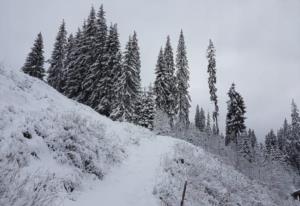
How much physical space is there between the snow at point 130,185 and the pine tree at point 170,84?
106ft

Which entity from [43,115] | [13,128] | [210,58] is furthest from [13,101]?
[210,58]

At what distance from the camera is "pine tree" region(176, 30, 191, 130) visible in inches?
1918

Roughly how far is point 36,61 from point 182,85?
1002 inches

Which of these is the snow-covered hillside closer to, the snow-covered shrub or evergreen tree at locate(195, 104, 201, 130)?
the snow-covered shrub

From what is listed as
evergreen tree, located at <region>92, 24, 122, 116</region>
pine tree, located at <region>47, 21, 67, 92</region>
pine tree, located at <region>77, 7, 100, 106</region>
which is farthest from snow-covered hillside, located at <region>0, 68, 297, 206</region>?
pine tree, located at <region>47, 21, 67, 92</region>

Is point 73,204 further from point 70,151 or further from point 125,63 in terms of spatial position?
point 125,63

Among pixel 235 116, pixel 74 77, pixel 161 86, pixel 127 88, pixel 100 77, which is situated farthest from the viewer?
pixel 235 116

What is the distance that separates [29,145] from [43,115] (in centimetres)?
281

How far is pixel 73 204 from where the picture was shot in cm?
740

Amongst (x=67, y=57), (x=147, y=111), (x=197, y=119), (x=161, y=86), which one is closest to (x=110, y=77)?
(x=147, y=111)

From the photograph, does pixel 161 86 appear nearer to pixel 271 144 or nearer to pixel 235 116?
pixel 235 116

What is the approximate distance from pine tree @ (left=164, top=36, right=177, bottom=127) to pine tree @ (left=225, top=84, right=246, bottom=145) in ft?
34.9

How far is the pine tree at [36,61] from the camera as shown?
4166 centimetres

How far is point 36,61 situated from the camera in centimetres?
4253
